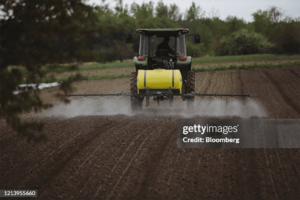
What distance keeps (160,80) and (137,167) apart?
442 centimetres

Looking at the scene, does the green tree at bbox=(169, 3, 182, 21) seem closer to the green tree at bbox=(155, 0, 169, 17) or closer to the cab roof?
the green tree at bbox=(155, 0, 169, 17)

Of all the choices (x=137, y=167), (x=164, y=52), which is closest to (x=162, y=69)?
(x=164, y=52)

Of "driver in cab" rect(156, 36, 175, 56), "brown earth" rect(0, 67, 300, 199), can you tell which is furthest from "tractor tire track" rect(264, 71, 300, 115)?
"brown earth" rect(0, 67, 300, 199)

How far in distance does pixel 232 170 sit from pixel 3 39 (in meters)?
3.72

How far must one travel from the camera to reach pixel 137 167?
589 centimetres

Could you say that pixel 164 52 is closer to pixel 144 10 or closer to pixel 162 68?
pixel 162 68

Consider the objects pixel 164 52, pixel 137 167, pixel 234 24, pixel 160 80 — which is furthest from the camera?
pixel 234 24

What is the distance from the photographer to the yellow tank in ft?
32.8

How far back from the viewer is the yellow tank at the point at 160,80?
1000 centimetres

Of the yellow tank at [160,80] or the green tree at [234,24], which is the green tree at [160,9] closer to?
the green tree at [234,24]

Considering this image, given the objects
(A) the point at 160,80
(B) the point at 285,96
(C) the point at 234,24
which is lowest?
(B) the point at 285,96

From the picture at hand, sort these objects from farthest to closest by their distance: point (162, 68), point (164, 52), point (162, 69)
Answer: point (162, 68)
point (164, 52)
point (162, 69)

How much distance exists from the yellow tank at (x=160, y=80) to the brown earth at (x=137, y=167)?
1370 mm

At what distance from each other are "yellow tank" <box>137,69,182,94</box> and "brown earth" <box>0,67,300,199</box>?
1370 mm
